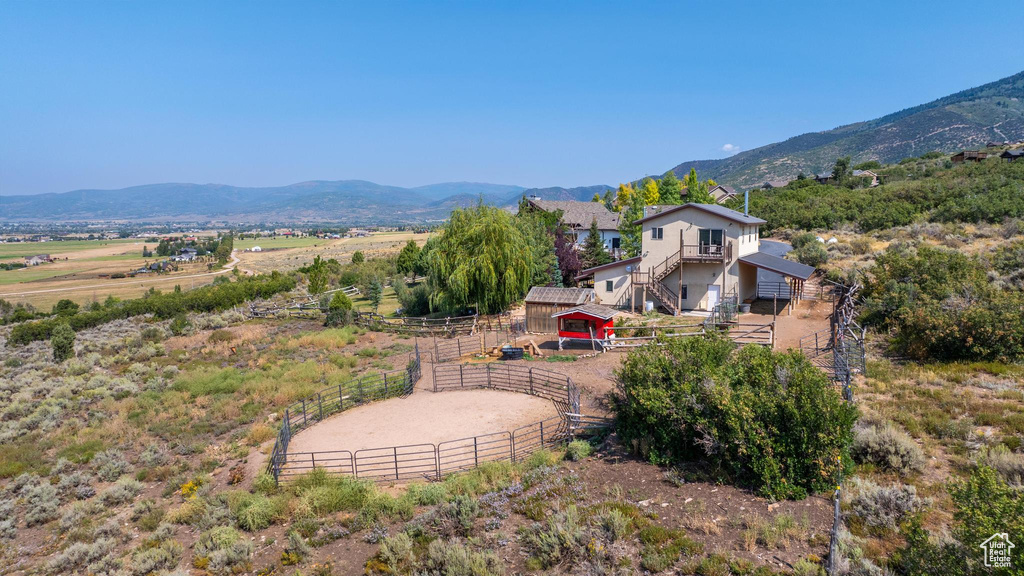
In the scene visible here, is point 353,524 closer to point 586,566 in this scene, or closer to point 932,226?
point 586,566

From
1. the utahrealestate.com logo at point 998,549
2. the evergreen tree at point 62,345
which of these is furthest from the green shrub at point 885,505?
the evergreen tree at point 62,345

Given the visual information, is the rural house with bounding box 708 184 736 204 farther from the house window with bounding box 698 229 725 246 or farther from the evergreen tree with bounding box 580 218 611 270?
the house window with bounding box 698 229 725 246

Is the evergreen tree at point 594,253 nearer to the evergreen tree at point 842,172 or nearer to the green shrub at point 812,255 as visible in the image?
the green shrub at point 812,255

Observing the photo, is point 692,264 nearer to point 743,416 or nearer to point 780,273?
point 780,273

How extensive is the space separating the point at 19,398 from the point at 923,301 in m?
38.3

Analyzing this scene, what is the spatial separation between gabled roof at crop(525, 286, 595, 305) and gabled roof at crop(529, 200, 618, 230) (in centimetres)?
2856

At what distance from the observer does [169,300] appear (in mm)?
44844

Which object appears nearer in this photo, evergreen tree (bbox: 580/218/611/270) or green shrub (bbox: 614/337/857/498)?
green shrub (bbox: 614/337/857/498)

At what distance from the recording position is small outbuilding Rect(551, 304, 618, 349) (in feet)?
85.4

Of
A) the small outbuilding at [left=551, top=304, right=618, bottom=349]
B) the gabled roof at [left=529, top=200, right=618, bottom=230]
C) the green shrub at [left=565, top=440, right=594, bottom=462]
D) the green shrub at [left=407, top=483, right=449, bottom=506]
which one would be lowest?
the green shrub at [left=407, top=483, right=449, bottom=506]

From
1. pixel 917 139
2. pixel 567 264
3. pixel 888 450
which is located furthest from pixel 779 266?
pixel 917 139

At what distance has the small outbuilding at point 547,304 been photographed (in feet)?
95.6

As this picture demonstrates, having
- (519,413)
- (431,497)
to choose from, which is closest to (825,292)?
(519,413)

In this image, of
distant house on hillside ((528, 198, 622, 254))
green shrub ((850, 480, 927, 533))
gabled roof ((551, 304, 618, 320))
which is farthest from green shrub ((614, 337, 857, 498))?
distant house on hillside ((528, 198, 622, 254))
